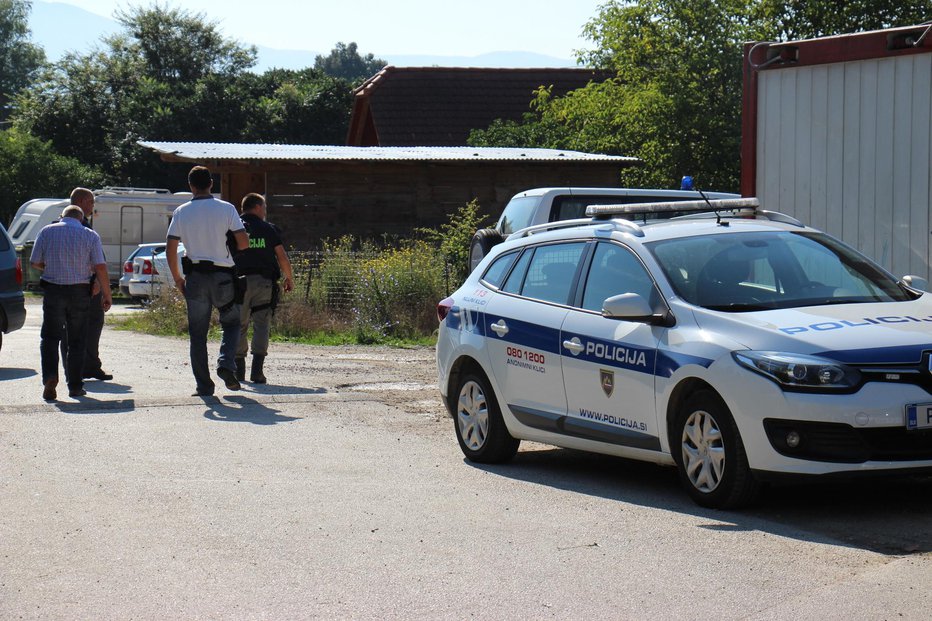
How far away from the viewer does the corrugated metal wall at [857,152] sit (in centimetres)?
1138

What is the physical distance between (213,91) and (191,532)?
49.6 meters

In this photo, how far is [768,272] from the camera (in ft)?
26.6

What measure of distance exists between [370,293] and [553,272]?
1146cm

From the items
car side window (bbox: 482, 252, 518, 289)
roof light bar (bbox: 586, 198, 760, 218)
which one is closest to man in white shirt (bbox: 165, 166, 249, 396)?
car side window (bbox: 482, 252, 518, 289)

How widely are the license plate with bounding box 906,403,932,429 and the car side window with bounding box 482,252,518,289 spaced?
3272mm

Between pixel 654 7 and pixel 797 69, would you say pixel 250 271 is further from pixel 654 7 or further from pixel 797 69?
pixel 654 7

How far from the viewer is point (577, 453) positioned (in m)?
9.76

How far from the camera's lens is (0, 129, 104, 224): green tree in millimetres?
49312

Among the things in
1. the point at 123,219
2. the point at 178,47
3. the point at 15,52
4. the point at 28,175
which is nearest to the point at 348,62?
the point at 15,52

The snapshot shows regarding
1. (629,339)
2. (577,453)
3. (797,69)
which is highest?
(797,69)

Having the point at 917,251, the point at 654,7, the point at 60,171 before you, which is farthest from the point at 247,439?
the point at 60,171

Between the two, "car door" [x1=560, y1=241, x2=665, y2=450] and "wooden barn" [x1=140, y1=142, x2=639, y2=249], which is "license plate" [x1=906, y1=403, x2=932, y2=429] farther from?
"wooden barn" [x1=140, y1=142, x2=639, y2=249]

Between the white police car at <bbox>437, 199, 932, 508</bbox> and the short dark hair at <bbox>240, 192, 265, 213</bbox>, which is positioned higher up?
the short dark hair at <bbox>240, 192, 265, 213</bbox>

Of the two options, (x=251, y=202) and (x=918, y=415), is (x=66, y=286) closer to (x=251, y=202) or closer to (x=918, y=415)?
(x=251, y=202)
